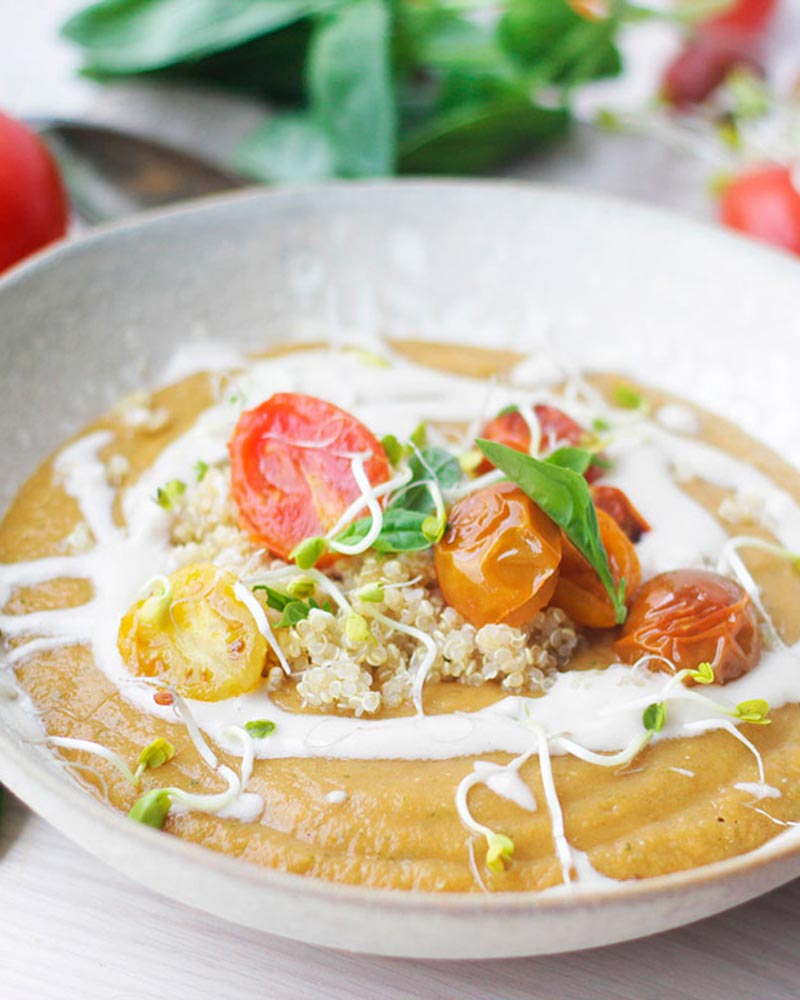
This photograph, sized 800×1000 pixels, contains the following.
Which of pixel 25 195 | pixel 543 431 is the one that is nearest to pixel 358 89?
pixel 25 195

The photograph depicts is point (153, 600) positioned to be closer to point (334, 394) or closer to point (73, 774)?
point (73, 774)

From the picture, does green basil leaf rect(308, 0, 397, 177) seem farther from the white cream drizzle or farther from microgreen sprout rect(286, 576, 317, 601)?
microgreen sprout rect(286, 576, 317, 601)

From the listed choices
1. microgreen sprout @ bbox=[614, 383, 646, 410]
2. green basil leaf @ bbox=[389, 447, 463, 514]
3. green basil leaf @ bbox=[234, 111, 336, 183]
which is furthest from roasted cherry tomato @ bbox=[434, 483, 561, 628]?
green basil leaf @ bbox=[234, 111, 336, 183]

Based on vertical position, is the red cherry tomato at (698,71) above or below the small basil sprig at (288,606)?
below

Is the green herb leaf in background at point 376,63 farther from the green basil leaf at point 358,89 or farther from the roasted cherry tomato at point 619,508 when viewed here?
the roasted cherry tomato at point 619,508

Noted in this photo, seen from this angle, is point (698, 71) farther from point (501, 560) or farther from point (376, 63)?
point (501, 560)

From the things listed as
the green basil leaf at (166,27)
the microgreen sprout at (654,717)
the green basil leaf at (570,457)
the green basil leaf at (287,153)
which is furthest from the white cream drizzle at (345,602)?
the green basil leaf at (166,27)
